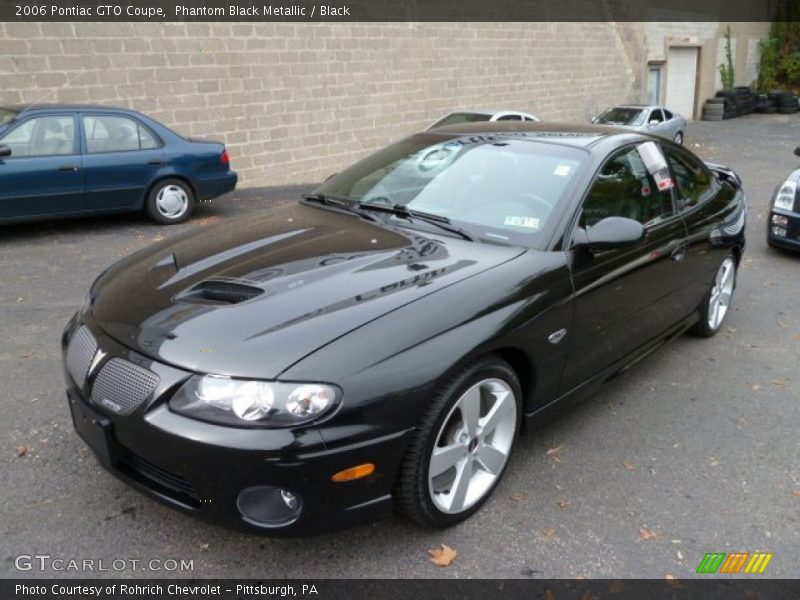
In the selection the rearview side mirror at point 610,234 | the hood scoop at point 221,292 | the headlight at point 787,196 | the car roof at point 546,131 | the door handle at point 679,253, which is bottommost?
the headlight at point 787,196

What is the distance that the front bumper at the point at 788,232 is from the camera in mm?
6863

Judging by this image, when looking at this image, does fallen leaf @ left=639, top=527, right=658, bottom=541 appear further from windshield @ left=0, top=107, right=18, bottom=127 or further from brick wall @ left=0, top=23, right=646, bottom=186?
brick wall @ left=0, top=23, right=646, bottom=186

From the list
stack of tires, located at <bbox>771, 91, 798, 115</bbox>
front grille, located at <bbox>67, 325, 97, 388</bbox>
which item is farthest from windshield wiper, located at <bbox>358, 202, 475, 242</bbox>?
stack of tires, located at <bbox>771, 91, 798, 115</bbox>

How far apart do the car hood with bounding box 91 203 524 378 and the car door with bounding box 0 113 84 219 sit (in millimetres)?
4602

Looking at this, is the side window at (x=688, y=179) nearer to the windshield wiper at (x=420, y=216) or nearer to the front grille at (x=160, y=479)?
the windshield wiper at (x=420, y=216)

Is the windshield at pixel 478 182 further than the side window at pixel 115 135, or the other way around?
the side window at pixel 115 135

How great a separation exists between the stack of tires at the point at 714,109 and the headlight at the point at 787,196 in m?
21.5

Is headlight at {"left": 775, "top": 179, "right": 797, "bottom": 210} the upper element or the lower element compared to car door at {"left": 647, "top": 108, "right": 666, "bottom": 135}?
lower

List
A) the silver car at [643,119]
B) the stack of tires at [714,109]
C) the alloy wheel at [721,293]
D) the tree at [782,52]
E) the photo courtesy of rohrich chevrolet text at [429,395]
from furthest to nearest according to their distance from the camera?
the tree at [782,52], the stack of tires at [714,109], the silver car at [643,119], the alloy wheel at [721,293], the photo courtesy of rohrich chevrolet text at [429,395]

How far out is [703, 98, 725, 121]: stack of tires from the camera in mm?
25984

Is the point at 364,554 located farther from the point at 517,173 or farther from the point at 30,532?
the point at 517,173

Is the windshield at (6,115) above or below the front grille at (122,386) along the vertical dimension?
above

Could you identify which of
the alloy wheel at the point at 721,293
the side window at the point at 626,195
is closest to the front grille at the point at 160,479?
the side window at the point at 626,195
